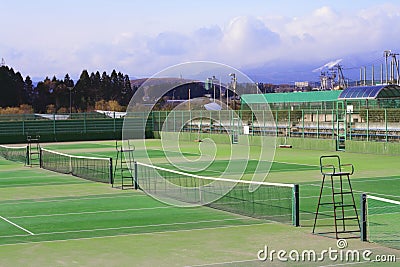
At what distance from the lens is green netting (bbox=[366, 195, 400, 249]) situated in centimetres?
1269

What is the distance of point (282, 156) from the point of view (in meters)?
37.5

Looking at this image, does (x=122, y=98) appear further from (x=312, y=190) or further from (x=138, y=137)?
(x=312, y=190)

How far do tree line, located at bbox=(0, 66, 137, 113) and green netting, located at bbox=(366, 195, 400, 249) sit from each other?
88.8 m

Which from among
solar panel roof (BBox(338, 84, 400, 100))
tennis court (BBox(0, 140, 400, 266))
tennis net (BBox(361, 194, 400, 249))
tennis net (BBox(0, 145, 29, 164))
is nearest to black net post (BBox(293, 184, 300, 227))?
tennis court (BBox(0, 140, 400, 266))

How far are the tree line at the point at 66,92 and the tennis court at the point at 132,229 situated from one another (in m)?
83.0

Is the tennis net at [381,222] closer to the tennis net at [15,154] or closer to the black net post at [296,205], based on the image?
the black net post at [296,205]

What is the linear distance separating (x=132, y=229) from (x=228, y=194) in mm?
4931

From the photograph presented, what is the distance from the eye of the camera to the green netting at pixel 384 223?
41.6 feet

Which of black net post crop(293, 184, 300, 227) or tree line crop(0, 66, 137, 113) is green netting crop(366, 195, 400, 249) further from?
tree line crop(0, 66, 137, 113)

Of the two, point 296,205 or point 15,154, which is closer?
point 296,205

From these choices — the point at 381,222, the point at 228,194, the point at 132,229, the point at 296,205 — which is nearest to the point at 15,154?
the point at 228,194

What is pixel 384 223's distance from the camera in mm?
14688

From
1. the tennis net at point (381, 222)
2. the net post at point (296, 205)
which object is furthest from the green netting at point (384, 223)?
the net post at point (296, 205)

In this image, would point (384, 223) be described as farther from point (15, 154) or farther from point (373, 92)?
point (373, 92)
